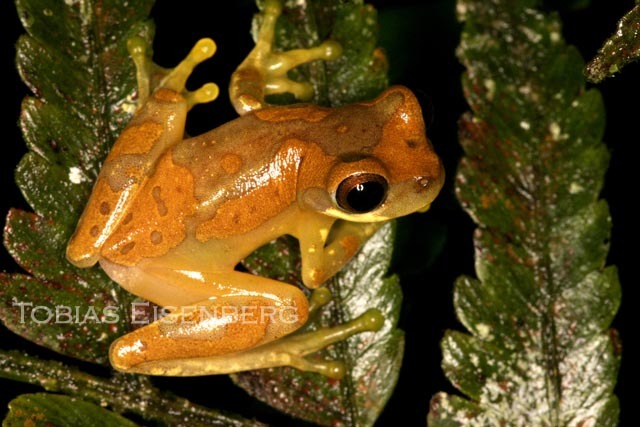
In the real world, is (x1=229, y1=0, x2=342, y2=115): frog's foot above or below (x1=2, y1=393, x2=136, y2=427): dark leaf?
above

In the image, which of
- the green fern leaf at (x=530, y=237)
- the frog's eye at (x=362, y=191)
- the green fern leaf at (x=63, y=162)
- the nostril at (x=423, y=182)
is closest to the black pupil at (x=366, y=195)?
the frog's eye at (x=362, y=191)

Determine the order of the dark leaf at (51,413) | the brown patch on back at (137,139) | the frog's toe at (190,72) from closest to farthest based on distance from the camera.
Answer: the dark leaf at (51,413) → the brown patch on back at (137,139) → the frog's toe at (190,72)

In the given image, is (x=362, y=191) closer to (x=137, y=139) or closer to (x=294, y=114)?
(x=294, y=114)

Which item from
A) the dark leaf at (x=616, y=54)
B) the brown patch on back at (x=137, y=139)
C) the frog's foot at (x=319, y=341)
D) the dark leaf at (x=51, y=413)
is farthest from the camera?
the brown patch on back at (x=137, y=139)

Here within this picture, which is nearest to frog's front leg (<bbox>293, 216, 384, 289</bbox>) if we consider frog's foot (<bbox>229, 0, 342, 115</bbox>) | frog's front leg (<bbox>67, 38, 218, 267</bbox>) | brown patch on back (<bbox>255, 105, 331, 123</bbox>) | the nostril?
the nostril

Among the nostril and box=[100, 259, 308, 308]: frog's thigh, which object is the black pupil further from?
box=[100, 259, 308, 308]: frog's thigh

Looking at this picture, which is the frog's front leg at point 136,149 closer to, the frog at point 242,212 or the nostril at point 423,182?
the frog at point 242,212

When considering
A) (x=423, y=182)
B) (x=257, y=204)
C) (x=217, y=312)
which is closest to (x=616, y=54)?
(x=423, y=182)
